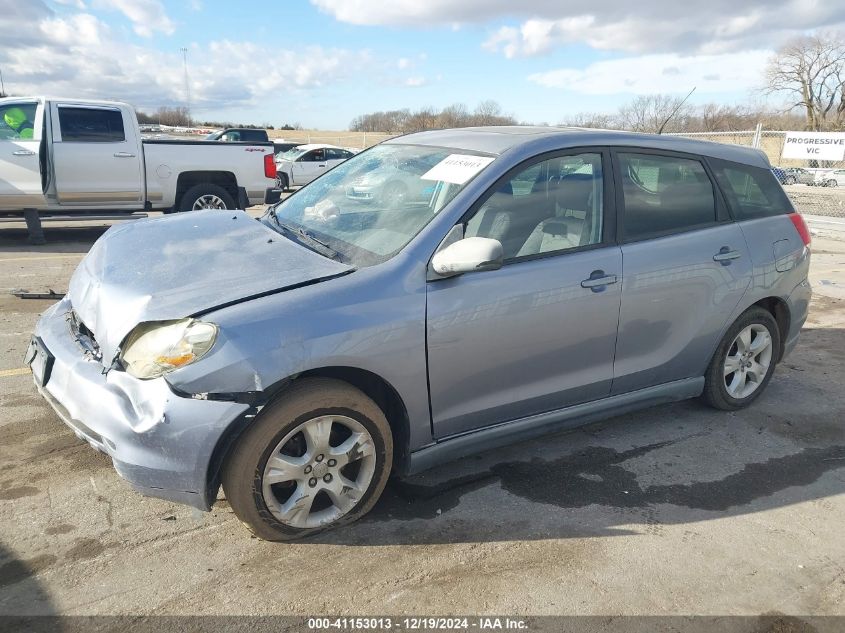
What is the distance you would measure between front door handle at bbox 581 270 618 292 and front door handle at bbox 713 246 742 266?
0.91 metres

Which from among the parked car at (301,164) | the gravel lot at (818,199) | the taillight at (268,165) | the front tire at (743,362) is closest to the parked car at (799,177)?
the gravel lot at (818,199)

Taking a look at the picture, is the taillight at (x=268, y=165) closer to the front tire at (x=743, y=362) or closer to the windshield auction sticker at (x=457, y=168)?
the windshield auction sticker at (x=457, y=168)

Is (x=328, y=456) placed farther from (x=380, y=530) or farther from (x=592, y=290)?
(x=592, y=290)

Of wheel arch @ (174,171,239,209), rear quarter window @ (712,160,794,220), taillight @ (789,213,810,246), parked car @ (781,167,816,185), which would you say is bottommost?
parked car @ (781,167,816,185)

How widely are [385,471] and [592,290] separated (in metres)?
1.42

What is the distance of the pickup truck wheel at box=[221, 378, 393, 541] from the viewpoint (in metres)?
2.74

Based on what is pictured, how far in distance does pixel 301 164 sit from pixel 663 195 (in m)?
18.0

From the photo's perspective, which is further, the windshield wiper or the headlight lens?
the windshield wiper

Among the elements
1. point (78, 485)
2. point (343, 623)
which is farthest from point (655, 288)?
point (78, 485)

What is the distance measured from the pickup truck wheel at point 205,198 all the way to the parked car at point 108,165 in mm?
15

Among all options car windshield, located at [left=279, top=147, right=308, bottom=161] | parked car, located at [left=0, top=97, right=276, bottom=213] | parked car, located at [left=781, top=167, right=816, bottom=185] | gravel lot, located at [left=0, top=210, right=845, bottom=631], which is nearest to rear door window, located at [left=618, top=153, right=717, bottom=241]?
gravel lot, located at [left=0, top=210, right=845, bottom=631]

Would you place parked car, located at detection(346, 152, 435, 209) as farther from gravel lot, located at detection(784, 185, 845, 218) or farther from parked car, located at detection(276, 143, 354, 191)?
parked car, located at detection(276, 143, 354, 191)

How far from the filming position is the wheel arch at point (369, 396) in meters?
2.69

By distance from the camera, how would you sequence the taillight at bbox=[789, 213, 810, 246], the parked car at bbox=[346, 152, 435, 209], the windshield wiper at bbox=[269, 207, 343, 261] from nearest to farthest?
the windshield wiper at bbox=[269, 207, 343, 261] < the parked car at bbox=[346, 152, 435, 209] < the taillight at bbox=[789, 213, 810, 246]
